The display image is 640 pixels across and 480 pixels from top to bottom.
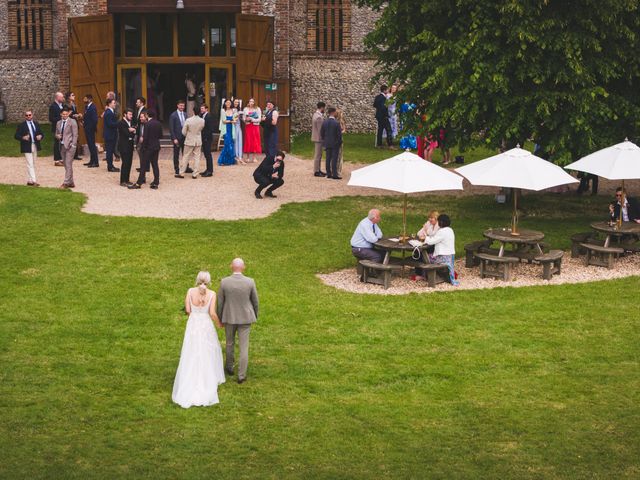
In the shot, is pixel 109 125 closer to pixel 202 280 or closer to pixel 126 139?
pixel 126 139

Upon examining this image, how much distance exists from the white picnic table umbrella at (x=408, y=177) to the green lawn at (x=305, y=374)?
1901 mm

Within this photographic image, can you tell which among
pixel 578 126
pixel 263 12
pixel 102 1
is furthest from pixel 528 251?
pixel 102 1

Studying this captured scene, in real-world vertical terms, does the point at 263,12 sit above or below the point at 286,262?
above

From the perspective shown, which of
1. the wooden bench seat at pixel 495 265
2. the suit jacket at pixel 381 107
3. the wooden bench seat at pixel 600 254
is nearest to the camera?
the wooden bench seat at pixel 495 265

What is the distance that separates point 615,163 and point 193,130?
11635 millimetres

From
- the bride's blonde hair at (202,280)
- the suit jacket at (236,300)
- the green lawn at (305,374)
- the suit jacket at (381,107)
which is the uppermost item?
the suit jacket at (381,107)

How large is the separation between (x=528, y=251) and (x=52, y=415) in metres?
10.7

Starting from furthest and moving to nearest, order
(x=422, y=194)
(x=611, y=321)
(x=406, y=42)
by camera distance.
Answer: (x=422, y=194) → (x=406, y=42) → (x=611, y=321)

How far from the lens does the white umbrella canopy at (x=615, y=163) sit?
2009 centimetres

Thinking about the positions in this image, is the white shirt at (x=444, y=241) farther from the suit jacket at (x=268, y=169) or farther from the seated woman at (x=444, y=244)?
the suit jacket at (x=268, y=169)

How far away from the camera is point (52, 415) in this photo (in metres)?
13.3

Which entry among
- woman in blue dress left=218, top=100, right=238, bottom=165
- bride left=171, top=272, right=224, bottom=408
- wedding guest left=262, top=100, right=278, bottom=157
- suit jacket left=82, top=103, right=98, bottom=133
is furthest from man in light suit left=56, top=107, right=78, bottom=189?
bride left=171, top=272, right=224, bottom=408

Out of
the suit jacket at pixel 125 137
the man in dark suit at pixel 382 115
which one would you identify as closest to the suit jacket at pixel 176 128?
the suit jacket at pixel 125 137

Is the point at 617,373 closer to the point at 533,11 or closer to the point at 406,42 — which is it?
the point at 533,11
